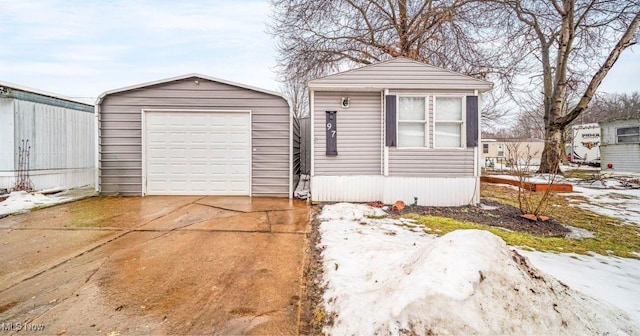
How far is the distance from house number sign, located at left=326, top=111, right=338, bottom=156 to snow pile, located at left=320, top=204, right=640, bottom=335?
13.0 ft

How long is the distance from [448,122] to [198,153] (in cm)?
586

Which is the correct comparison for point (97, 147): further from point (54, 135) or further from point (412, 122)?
point (412, 122)

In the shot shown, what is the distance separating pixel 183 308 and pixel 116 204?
492cm

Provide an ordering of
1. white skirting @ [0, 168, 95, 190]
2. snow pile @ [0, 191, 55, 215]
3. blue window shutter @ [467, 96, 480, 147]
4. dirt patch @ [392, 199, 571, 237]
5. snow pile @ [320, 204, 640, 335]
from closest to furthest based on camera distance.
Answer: snow pile @ [320, 204, 640, 335] → dirt patch @ [392, 199, 571, 237] → snow pile @ [0, 191, 55, 215] → blue window shutter @ [467, 96, 480, 147] → white skirting @ [0, 168, 95, 190]

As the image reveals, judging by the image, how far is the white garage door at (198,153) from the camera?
6867 millimetres

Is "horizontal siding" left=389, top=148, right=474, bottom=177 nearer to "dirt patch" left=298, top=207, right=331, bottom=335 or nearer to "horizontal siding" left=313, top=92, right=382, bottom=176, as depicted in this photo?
"horizontal siding" left=313, top=92, right=382, bottom=176

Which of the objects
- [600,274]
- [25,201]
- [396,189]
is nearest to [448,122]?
[396,189]

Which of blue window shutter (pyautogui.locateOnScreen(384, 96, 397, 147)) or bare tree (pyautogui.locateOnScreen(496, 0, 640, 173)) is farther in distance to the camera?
bare tree (pyautogui.locateOnScreen(496, 0, 640, 173))

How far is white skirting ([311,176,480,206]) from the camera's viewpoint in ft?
20.6

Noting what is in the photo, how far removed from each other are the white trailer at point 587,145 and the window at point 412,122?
21653 mm

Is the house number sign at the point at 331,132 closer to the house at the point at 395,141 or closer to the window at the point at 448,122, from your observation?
the house at the point at 395,141

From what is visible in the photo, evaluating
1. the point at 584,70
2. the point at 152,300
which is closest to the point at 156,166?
the point at 152,300

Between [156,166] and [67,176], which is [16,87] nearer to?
[67,176]

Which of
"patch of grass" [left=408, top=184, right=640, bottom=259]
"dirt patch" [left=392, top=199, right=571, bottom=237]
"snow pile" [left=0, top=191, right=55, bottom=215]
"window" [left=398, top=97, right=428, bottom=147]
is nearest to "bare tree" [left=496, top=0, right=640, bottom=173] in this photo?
"patch of grass" [left=408, top=184, right=640, bottom=259]
